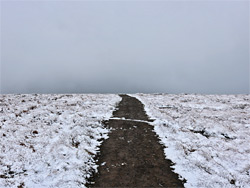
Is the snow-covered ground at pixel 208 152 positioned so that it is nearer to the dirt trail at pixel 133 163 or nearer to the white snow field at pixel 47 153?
the dirt trail at pixel 133 163

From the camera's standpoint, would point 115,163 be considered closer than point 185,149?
Yes

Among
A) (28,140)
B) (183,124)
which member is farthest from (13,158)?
(183,124)

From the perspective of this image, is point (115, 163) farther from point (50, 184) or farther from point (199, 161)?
point (199, 161)

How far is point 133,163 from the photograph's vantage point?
9.51 metres

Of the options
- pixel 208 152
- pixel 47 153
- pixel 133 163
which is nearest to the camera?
pixel 133 163

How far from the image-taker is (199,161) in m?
9.49

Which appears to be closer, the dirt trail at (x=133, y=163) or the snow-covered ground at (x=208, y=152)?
the dirt trail at (x=133, y=163)

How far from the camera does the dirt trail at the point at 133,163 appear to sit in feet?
25.8

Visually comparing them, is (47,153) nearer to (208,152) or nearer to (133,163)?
(133,163)

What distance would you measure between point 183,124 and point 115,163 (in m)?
9.90

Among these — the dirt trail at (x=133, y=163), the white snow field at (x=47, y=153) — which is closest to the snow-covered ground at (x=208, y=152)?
Result: the dirt trail at (x=133, y=163)

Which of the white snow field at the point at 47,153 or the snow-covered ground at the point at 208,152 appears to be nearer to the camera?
the white snow field at the point at 47,153

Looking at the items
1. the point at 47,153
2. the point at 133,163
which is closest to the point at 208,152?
the point at 133,163

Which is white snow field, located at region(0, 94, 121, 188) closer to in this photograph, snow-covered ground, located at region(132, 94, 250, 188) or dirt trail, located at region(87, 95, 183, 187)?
dirt trail, located at region(87, 95, 183, 187)
